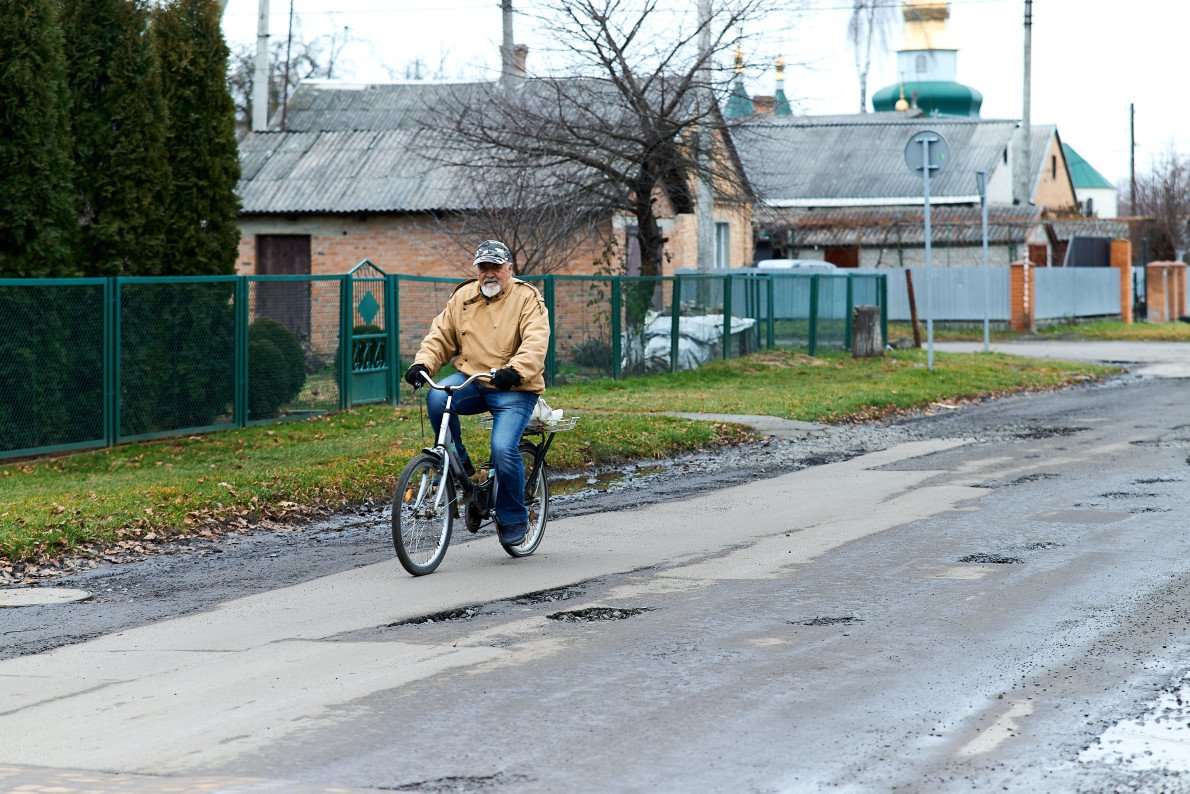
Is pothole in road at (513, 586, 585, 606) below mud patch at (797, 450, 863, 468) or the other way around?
below

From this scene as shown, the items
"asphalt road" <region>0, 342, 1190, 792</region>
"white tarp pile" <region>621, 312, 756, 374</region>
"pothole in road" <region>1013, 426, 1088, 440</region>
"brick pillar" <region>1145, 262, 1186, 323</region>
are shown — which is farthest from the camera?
"brick pillar" <region>1145, 262, 1186, 323</region>

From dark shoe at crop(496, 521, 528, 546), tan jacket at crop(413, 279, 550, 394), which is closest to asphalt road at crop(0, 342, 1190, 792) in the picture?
dark shoe at crop(496, 521, 528, 546)

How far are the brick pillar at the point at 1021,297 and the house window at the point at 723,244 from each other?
23.2 ft

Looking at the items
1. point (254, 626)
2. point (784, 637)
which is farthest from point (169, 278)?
point (784, 637)

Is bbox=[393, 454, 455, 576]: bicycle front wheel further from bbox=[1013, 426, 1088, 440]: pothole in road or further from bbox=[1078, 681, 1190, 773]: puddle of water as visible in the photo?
bbox=[1013, 426, 1088, 440]: pothole in road

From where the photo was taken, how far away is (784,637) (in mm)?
7012

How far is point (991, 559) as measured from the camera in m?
9.03

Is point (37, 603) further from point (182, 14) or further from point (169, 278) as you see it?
point (182, 14)

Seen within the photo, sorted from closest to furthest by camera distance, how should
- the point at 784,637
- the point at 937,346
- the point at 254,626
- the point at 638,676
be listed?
the point at 638,676
the point at 784,637
the point at 254,626
the point at 937,346

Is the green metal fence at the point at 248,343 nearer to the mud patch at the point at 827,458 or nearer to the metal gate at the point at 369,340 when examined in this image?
the metal gate at the point at 369,340

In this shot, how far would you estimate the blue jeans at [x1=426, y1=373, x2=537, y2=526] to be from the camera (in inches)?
354

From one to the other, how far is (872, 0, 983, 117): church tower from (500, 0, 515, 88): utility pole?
1913 inches

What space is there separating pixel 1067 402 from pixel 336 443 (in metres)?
10.7

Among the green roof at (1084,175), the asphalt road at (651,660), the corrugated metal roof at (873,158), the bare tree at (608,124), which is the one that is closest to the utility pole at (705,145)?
the bare tree at (608,124)
